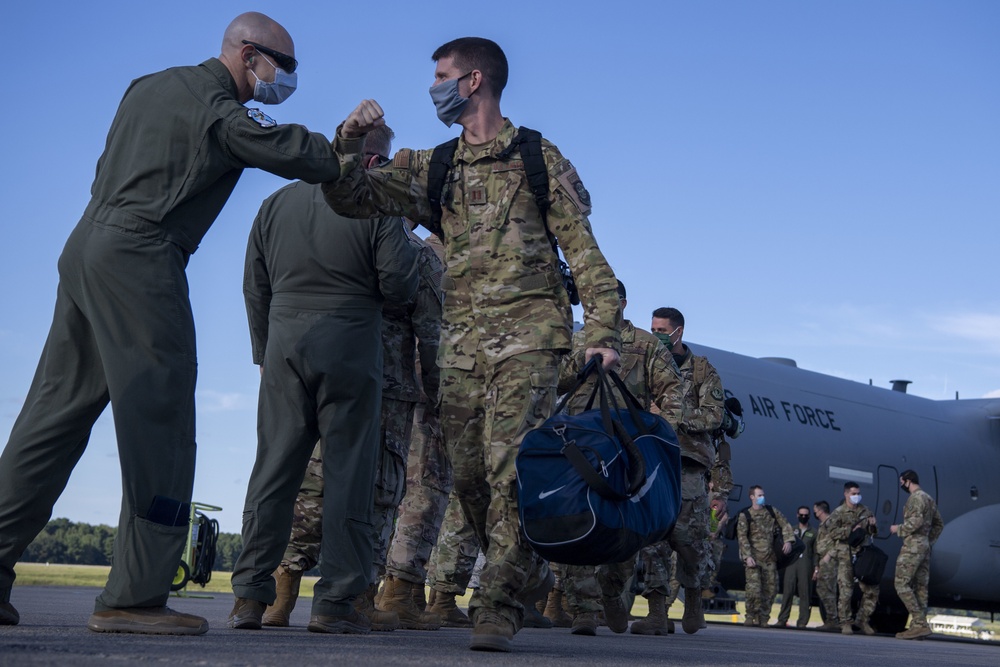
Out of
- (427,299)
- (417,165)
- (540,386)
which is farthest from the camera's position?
(427,299)

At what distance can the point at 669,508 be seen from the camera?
4242mm

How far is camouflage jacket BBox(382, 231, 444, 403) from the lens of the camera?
598 cm

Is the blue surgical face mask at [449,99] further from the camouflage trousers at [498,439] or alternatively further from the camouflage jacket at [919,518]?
the camouflage jacket at [919,518]

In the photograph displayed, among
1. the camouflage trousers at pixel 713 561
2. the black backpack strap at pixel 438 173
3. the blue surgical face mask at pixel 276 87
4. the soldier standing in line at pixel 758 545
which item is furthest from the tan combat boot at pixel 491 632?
the soldier standing in line at pixel 758 545

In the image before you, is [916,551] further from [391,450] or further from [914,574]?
[391,450]

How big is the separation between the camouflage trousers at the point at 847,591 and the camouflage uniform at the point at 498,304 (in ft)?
40.0

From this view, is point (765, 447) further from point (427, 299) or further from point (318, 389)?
point (318, 389)

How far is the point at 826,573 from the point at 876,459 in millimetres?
2661

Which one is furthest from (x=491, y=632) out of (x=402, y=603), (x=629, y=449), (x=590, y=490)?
(x=402, y=603)

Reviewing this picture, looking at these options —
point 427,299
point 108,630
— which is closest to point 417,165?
point 427,299

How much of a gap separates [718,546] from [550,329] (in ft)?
30.6

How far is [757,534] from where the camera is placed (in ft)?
52.2

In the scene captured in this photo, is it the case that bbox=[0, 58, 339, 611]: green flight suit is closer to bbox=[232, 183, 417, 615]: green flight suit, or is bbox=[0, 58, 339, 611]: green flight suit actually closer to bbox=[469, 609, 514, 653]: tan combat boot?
bbox=[232, 183, 417, 615]: green flight suit

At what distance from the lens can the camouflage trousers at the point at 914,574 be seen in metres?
14.2
